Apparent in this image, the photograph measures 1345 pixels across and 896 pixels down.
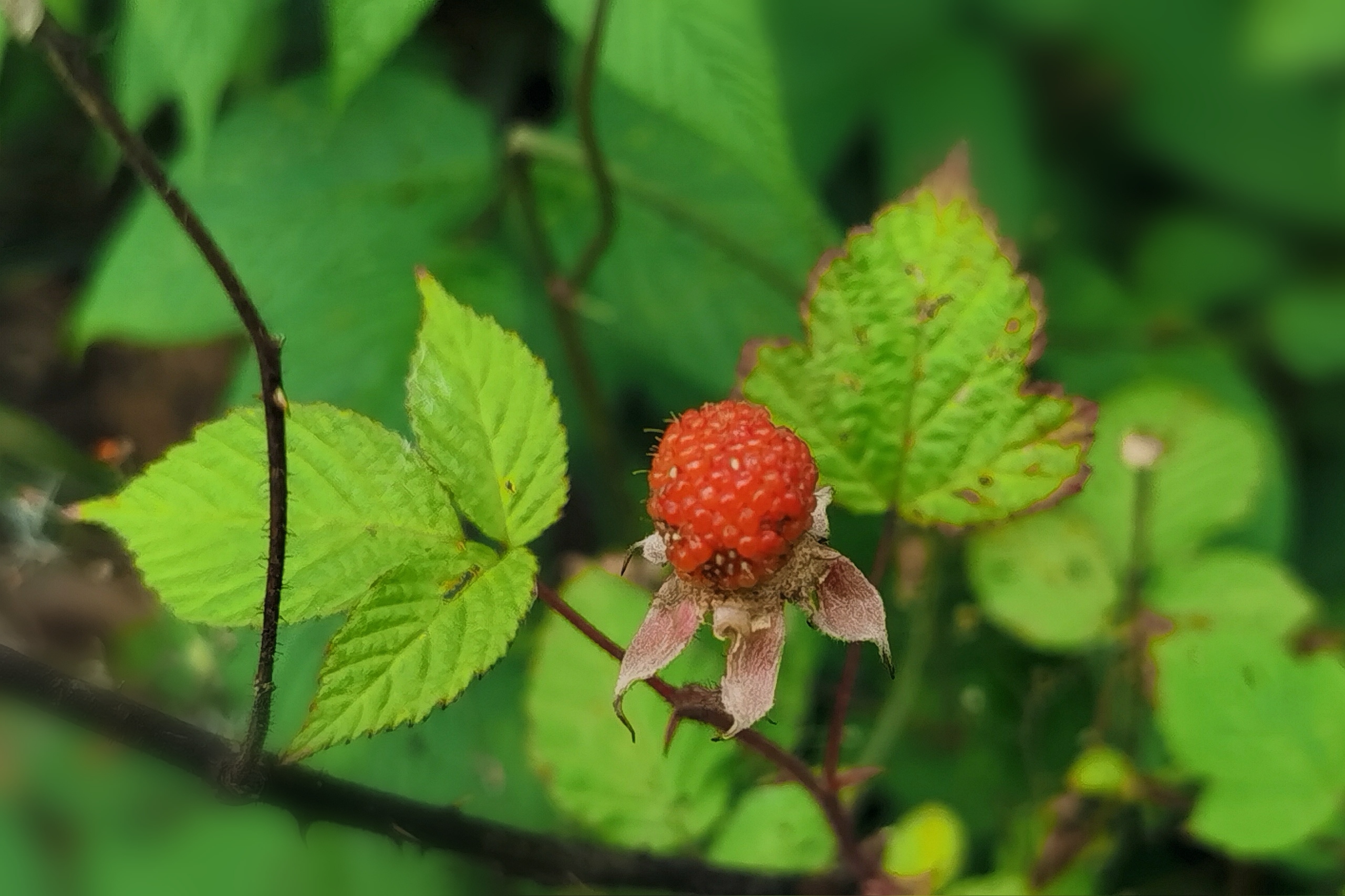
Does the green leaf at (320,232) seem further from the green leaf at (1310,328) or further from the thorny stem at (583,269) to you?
the green leaf at (1310,328)

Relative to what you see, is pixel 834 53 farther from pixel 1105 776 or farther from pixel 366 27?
pixel 1105 776

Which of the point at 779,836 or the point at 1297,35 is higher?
the point at 1297,35

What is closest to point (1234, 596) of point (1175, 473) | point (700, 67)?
point (1175, 473)

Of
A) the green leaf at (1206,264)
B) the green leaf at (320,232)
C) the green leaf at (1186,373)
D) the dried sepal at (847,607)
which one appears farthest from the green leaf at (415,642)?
the green leaf at (1206,264)

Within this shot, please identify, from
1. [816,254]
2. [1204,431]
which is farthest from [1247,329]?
[816,254]

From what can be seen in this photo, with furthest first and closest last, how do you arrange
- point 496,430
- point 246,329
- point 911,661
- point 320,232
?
1. point 320,232
2. point 911,661
3. point 496,430
4. point 246,329
